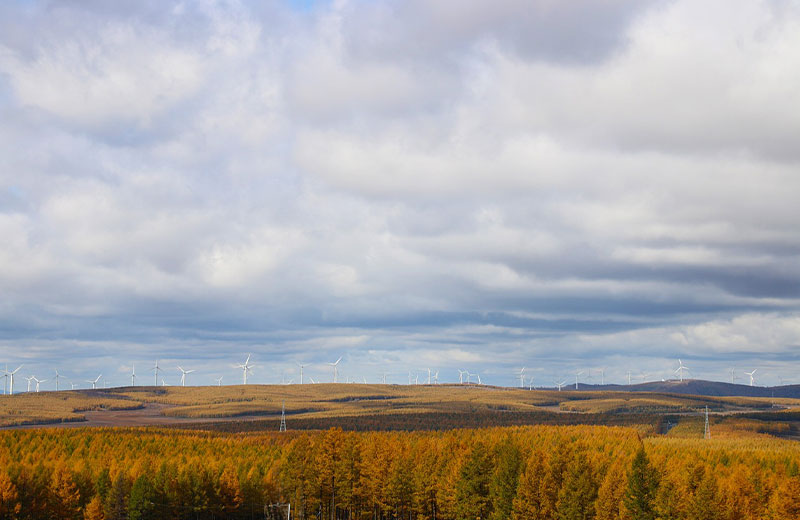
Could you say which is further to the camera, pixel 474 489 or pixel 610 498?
pixel 474 489

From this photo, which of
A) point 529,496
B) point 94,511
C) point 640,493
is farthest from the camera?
point 529,496

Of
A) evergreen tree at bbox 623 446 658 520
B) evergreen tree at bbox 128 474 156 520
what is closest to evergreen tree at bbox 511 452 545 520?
evergreen tree at bbox 623 446 658 520

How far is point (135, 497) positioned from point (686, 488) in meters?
99.1

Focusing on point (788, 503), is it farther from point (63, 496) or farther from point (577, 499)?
point (63, 496)

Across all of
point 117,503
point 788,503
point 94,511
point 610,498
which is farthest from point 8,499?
point 788,503

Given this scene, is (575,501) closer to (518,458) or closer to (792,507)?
(518,458)

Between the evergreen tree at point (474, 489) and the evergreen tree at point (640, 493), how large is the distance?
27.3 metres

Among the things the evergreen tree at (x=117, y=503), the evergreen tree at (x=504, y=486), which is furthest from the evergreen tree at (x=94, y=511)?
the evergreen tree at (x=504, y=486)

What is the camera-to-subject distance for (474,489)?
482 feet

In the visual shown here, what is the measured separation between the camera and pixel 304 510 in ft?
580

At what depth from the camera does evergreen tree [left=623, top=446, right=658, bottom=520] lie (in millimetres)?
128750

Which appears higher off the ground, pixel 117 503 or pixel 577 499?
pixel 577 499

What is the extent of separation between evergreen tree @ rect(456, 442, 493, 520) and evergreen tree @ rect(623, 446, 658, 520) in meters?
27.3

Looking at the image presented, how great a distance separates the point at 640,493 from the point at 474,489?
31387 mm
